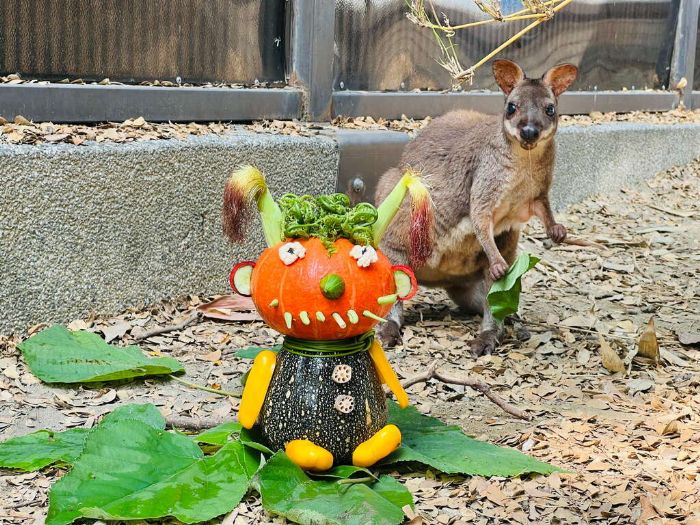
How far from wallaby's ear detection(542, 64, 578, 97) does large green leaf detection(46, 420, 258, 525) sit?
2590mm

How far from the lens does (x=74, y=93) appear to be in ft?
15.2

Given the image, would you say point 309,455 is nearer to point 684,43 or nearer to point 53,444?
point 53,444

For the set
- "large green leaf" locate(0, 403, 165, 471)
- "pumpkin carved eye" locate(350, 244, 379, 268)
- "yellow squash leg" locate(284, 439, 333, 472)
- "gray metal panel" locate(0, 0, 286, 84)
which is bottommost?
"large green leaf" locate(0, 403, 165, 471)

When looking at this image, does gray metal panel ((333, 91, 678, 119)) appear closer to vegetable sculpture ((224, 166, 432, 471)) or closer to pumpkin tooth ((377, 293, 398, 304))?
vegetable sculpture ((224, 166, 432, 471))

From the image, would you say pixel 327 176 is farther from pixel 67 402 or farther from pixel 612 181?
pixel 612 181

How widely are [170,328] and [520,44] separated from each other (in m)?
4.40

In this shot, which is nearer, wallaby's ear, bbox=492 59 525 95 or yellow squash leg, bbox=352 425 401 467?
yellow squash leg, bbox=352 425 401 467

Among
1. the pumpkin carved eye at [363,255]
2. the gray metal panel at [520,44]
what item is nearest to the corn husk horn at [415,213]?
the pumpkin carved eye at [363,255]

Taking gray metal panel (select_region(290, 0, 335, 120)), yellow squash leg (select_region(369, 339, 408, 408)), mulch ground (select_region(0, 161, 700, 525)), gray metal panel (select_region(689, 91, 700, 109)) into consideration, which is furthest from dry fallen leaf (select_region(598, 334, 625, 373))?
gray metal panel (select_region(689, 91, 700, 109))

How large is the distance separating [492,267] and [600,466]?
1.52 meters

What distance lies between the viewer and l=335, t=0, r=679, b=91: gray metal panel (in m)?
6.26

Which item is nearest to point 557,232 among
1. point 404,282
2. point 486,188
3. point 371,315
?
point 486,188

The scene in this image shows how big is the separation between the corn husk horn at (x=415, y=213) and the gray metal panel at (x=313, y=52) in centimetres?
288

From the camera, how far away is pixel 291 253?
2916 mm
